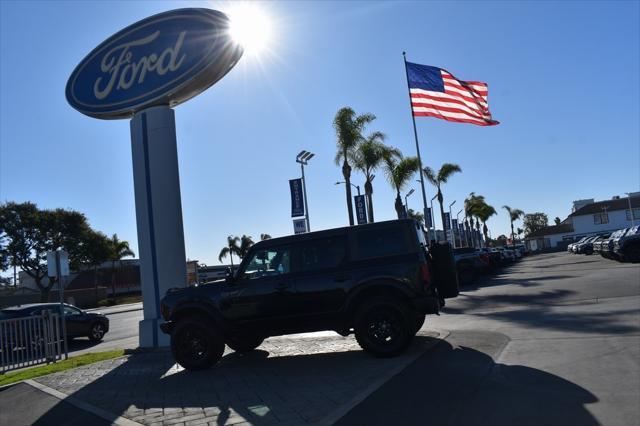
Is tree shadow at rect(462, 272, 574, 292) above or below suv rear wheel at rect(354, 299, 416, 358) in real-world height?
below

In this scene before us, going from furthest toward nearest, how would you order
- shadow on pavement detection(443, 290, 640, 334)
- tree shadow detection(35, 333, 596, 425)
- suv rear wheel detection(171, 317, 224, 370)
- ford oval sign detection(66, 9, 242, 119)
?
ford oval sign detection(66, 9, 242, 119) → shadow on pavement detection(443, 290, 640, 334) → suv rear wheel detection(171, 317, 224, 370) → tree shadow detection(35, 333, 596, 425)

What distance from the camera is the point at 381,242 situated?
8.96 m

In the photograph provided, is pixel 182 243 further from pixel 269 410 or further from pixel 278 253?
pixel 269 410

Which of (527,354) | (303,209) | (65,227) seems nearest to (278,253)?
(527,354)

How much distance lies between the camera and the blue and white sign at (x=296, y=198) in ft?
78.5

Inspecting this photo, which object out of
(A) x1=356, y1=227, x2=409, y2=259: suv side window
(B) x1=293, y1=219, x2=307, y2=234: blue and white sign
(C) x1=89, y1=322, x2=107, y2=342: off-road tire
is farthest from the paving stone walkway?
(B) x1=293, y1=219, x2=307, y2=234: blue and white sign

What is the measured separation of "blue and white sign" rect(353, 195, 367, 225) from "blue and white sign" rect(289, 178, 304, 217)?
22.2ft

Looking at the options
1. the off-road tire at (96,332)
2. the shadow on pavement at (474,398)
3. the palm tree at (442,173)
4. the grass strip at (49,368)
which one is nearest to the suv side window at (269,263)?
the shadow on pavement at (474,398)

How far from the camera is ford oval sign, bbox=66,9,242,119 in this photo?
531 inches

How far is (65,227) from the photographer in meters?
52.1

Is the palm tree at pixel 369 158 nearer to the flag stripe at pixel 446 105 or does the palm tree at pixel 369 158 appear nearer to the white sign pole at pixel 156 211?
the flag stripe at pixel 446 105

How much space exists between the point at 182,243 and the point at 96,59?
18.5ft

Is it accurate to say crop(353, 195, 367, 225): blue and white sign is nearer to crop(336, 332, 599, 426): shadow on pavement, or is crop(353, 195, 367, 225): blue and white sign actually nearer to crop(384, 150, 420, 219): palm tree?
crop(384, 150, 420, 219): palm tree

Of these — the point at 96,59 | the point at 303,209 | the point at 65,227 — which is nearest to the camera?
the point at 96,59
